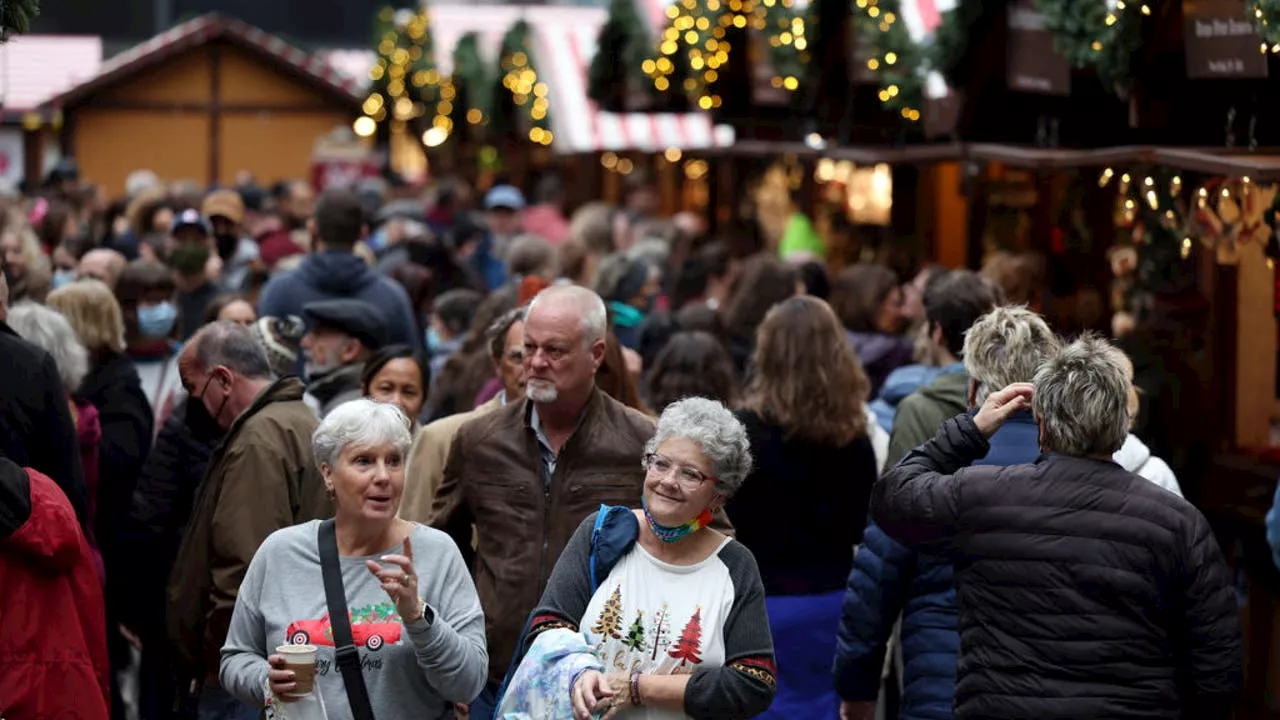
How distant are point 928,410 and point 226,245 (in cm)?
809

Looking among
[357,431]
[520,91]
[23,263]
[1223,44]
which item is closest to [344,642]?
[357,431]

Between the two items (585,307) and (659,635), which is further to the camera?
(585,307)

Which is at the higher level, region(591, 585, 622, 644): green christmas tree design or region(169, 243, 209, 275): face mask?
region(169, 243, 209, 275): face mask

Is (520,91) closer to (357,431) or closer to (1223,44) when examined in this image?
(1223,44)

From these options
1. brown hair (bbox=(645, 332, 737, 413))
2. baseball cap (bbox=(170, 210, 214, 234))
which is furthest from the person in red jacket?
baseball cap (bbox=(170, 210, 214, 234))

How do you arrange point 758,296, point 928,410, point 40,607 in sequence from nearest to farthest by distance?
point 40,607 < point 928,410 < point 758,296

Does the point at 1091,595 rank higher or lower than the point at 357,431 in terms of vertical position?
lower

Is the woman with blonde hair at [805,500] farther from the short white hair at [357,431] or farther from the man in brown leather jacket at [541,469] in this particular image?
the short white hair at [357,431]

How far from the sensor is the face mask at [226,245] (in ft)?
44.3

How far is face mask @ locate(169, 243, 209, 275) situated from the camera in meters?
11.4

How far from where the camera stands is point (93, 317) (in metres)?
8.19

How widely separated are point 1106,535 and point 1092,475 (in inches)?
6.0

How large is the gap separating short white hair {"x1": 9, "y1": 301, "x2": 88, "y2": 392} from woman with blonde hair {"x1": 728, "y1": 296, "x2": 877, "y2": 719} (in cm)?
259

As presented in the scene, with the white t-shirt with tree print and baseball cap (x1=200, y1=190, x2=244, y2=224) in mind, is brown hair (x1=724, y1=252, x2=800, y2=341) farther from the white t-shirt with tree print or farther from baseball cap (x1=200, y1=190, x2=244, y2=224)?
the white t-shirt with tree print
